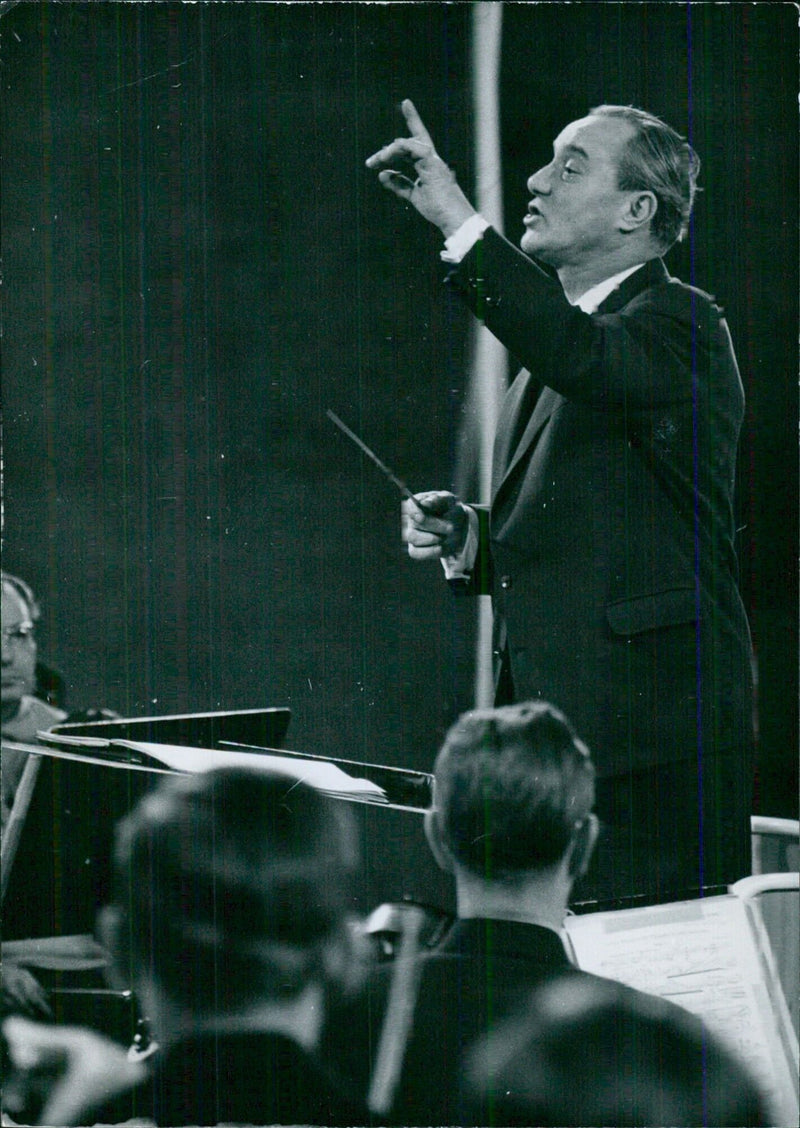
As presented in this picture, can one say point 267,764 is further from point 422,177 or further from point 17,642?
point 422,177

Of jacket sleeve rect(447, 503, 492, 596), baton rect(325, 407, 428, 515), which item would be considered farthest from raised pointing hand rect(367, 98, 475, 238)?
jacket sleeve rect(447, 503, 492, 596)

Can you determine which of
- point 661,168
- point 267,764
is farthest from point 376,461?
point 661,168

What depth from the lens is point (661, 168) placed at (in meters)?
2.44

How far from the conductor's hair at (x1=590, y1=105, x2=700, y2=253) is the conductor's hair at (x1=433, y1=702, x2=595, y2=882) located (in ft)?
3.24

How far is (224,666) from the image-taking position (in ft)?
8.15

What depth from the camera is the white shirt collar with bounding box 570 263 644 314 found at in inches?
92.8

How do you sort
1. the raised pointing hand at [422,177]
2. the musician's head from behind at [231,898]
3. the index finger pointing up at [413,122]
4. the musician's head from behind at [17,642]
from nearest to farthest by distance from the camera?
the musician's head from behind at [231,898] < the raised pointing hand at [422,177] < the index finger pointing up at [413,122] < the musician's head from behind at [17,642]

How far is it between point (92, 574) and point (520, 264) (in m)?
1.02

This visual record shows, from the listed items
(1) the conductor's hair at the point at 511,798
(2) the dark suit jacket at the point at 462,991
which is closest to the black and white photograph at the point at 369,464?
(1) the conductor's hair at the point at 511,798

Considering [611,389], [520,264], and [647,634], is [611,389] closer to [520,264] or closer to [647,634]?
[520,264]

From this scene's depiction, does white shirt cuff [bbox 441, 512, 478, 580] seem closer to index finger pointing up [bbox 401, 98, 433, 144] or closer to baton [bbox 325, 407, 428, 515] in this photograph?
baton [bbox 325, 407, 428, 515]

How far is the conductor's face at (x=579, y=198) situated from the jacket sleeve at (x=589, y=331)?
6.4 inches

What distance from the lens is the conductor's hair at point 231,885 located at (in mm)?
1886

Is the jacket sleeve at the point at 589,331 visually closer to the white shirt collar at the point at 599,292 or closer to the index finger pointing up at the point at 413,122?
the white shirt collar at the point at 599,292
